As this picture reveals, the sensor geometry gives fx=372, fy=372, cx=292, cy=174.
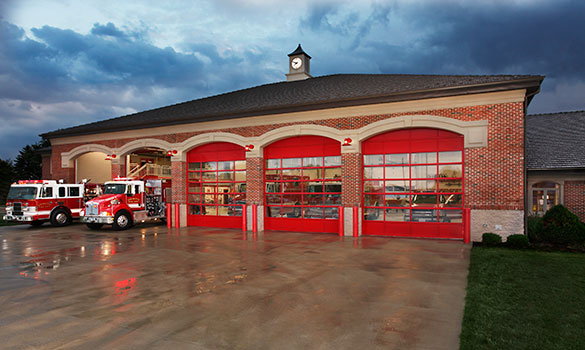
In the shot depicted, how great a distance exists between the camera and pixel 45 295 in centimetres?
808

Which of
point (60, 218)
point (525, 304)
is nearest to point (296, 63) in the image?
point (60, 218)

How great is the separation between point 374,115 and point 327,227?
19.1 ft

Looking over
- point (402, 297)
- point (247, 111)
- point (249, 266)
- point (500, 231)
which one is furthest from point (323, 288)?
point (247, 111)

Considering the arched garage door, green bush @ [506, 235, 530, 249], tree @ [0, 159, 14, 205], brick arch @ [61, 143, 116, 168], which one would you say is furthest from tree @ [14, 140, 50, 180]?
green bush @ [506, 235, 530, 249]

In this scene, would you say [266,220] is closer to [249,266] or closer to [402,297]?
[249,266]

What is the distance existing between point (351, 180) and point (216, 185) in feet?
27.6

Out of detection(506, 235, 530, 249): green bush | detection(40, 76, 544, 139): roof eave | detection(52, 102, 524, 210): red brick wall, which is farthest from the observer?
detection(52, 102, 524, 210): red brick wall

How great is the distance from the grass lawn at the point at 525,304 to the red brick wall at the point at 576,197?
10199 mm

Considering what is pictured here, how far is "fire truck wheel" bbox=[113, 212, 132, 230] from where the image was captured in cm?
1991

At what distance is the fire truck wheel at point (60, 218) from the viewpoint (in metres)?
22.0

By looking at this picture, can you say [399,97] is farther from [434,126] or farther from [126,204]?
[126,204]

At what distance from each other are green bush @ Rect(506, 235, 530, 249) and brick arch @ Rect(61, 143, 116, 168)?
2267 cm

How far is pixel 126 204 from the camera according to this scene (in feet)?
67.4

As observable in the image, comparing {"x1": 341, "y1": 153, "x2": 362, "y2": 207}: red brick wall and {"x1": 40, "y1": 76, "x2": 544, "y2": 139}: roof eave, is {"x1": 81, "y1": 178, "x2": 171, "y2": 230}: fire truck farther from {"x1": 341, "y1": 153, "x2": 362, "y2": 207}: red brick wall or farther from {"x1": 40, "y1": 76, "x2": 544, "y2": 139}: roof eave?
{"x1": 341, "y1": 153, "x2": 362, "y2": 207}: red brick wall
